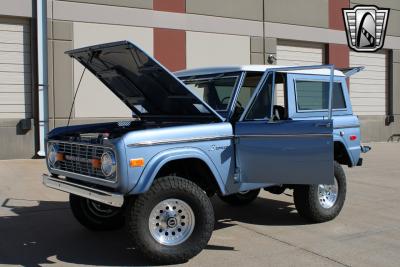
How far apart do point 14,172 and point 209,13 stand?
26.0ft

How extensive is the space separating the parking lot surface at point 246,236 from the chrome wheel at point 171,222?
0.29m

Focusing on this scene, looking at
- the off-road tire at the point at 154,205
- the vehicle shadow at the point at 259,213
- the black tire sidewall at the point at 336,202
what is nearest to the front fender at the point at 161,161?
the off-road tire at the point at 154,205

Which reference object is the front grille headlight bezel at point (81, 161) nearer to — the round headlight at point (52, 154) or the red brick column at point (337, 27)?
Answer: the round headlight at point (52, 154)

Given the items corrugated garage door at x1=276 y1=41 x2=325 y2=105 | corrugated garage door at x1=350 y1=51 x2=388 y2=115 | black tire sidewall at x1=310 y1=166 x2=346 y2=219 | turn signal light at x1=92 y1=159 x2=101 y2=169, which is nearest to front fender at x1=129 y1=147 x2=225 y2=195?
turn signal light at x1=92 y1=159 x2=101 y2=169

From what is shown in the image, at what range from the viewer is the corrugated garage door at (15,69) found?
44.0 feet

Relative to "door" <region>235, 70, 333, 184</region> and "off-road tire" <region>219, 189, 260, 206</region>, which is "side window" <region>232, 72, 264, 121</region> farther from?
"off-road tire" <region>219, 189, 260, 206</region>

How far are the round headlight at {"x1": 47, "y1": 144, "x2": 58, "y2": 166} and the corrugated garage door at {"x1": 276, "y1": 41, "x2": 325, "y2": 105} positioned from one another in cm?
1283

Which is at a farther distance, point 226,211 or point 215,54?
point 215,54

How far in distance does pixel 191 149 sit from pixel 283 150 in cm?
103

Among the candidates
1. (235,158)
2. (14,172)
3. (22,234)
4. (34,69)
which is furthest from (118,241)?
(34,69)

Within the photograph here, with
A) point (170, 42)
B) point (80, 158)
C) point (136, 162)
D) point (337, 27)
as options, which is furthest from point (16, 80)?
point (337, 27)

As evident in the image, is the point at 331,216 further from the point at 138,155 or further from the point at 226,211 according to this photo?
the point at 138,155

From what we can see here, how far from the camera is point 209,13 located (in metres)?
15.9

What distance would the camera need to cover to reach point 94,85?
14.2m
